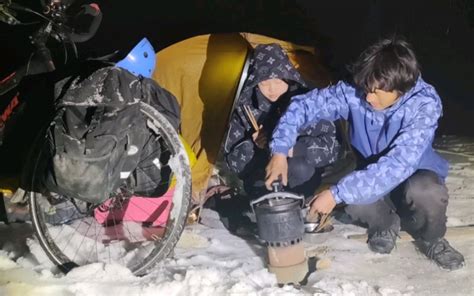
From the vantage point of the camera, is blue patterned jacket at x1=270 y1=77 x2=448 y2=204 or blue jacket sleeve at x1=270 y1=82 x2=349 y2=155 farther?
blue jacket sleeve at x1=270 y1=82 x2=349 y2=155

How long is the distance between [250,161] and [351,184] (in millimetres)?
861

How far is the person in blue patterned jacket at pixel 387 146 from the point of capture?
8.01 ft

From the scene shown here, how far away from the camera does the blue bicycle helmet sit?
2.75m

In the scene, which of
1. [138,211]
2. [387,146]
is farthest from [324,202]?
[138,211]

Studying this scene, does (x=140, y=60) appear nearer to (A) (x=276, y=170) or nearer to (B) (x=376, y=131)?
(A) (x=276, y=170)

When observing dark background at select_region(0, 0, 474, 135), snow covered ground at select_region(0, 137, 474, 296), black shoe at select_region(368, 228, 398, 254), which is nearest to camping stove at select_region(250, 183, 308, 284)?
snow covered ground at select_region(0, 137, 474, 296)

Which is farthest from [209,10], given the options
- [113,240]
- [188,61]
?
[113,240]

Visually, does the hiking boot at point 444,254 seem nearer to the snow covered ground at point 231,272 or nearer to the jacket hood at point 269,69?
the snow covered ground at point 231,272

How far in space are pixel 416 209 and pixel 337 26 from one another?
21.5ft

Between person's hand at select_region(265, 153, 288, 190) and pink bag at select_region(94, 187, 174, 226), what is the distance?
67 cm

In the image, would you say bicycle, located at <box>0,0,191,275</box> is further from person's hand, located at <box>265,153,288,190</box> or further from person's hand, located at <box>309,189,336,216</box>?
person's hand, located at <box>309,189,336,216</box>

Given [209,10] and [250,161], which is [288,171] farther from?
[209,10]

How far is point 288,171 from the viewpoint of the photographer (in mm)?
2973

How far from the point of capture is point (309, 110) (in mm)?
2826
